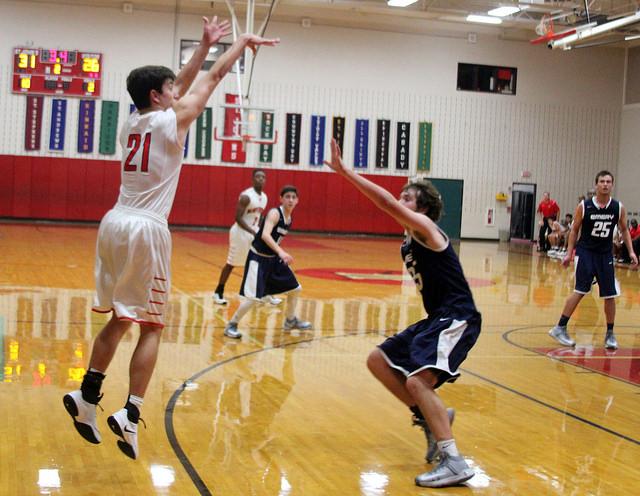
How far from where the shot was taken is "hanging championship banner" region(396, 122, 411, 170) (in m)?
28.8

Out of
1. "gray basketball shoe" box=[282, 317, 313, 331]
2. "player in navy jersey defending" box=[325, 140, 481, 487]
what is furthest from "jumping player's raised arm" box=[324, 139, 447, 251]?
"gray basketball shoe" box=[282, 317, 313, 331]

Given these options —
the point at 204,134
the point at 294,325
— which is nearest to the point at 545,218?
the point at 204,134

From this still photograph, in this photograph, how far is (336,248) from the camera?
2267 cm

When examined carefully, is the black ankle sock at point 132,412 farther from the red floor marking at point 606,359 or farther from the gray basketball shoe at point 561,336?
the gray basketball shoe at point 561,336

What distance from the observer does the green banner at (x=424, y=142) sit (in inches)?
1141

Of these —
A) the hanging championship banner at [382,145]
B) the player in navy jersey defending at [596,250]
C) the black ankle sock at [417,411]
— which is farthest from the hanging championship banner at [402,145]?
the black ankle sock at [417,411]

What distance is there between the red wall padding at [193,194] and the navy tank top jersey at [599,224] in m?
19.0

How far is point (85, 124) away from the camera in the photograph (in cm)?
2666

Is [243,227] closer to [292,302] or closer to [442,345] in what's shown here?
[292,302]

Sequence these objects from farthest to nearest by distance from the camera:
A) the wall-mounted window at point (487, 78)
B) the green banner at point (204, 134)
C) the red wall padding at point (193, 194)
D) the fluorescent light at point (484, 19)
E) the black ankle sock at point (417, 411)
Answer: the wall-mounted window at point (487, 78), the green banner at point (204, 134), the red wall padding at point (193, 194), the fluorescent light at point (484, 19), the black ankle sock at point (417, 411)

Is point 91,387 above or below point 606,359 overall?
above

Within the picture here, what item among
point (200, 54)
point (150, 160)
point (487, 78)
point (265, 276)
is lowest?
point (265, 276)

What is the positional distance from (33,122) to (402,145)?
11457 millimetres

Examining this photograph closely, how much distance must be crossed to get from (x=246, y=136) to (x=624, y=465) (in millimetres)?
16656
